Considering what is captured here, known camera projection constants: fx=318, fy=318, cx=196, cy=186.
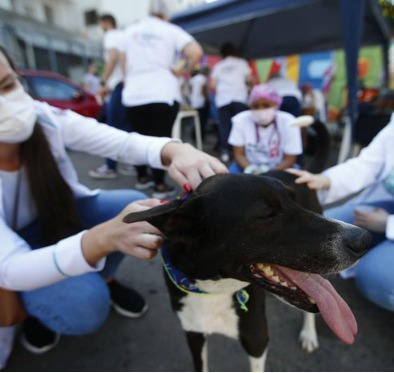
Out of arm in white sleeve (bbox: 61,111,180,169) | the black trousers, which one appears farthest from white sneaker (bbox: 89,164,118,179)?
arm in white sleeve (bbox: 61,111,180,169)

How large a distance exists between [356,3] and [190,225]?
3579 mm

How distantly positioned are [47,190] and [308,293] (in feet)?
4.02

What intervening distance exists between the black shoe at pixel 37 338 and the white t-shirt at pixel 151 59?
2143 millimetres

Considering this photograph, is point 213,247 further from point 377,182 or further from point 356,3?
point 356,3

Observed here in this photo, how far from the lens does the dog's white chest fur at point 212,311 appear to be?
1163 millimetres

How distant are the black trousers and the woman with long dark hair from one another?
148 centimetres

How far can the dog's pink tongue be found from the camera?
93 cm

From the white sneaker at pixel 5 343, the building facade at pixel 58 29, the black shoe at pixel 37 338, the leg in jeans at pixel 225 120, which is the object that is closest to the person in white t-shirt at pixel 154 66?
the leg in jeans at pixel 225 120

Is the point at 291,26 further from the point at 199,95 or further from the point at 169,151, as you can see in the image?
the point at 169,151

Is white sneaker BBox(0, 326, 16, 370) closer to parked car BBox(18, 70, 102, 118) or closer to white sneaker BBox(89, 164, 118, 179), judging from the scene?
white sneaker BBox(89, 164, 118, 179)

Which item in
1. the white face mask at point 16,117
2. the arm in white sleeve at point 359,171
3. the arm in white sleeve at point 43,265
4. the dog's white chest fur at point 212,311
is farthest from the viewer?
the arm in white sleeve at point 359,171

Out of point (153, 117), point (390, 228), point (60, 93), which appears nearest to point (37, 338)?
point (390, 228)

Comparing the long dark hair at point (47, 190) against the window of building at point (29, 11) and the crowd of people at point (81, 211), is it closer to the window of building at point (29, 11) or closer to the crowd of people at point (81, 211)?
the crowd of people at point (81, 211)

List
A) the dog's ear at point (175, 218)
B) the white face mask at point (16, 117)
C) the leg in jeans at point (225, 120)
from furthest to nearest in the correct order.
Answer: the leg in jeans at point (225, 120) → the white face mask at point (16, 117) → the dog's ear at point (175, 218)
